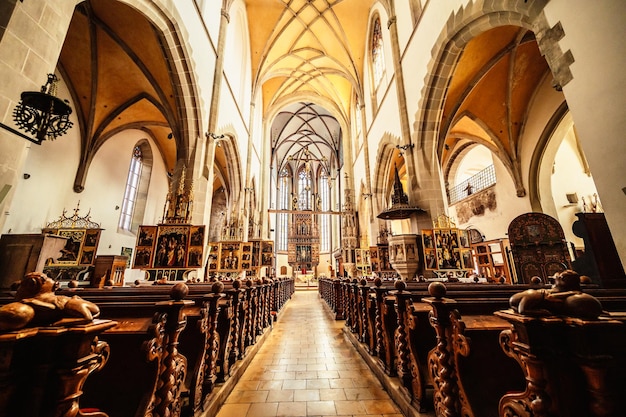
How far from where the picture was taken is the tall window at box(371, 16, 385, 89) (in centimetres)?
1104

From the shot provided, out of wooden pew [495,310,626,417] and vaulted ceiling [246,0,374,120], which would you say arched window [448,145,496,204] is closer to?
vaulted ceiling [246,0,374,120]

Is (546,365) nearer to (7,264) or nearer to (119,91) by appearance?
(7,264)

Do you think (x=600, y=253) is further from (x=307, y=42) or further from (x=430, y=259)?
(x=307, y=42)

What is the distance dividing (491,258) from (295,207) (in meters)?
11.1

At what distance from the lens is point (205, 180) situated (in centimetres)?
671

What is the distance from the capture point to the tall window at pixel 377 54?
11.0 m

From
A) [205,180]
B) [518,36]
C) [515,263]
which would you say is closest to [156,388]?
[205,180]

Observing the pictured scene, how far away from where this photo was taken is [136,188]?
35.0 feet

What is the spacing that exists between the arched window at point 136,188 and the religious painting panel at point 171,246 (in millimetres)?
5273

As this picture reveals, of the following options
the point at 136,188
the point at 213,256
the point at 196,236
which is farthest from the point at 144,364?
the point at 136,188

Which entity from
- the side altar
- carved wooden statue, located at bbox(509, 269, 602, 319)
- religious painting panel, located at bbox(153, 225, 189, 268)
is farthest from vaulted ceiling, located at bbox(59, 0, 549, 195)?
carved wooden statue, located at bbox(509, 269, 602, 319)

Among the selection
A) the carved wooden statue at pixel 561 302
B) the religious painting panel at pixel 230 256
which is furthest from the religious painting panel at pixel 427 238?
the religious painting panel at pixel 230 256

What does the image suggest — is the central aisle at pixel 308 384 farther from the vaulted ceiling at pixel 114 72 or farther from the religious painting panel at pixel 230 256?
the vaulted ceiling at pixel 114 72

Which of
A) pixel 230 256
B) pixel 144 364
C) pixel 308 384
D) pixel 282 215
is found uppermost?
pixel 282 215
